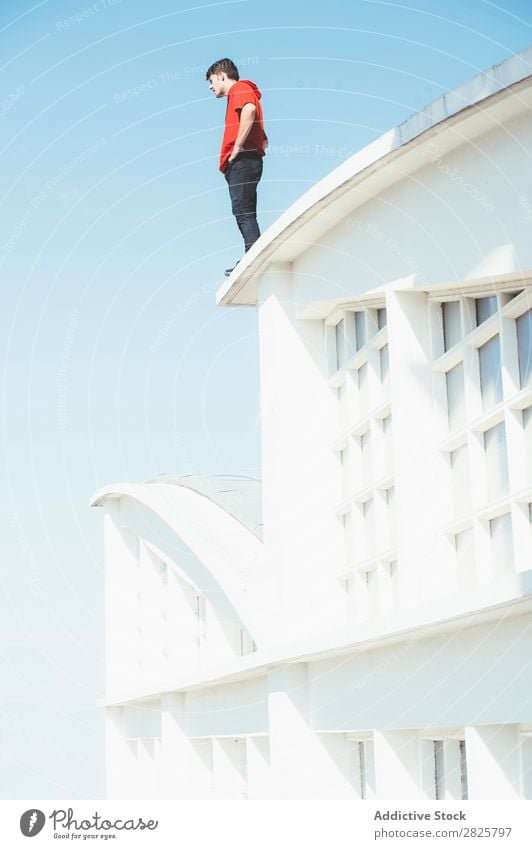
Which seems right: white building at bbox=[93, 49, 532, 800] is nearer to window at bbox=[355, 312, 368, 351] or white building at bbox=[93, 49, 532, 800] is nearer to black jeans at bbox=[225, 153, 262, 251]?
window at bbox=[355, 312, 368, 351]

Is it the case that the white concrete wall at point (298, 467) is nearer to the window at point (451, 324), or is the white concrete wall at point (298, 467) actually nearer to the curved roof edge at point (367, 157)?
the curved roof edge at point (367, 157)

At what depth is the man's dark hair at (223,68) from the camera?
33.0 ft

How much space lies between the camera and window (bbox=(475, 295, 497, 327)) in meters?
7.43

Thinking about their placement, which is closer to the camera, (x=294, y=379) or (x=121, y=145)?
(x=294, y=379)

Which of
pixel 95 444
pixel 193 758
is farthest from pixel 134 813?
pixel 193 758

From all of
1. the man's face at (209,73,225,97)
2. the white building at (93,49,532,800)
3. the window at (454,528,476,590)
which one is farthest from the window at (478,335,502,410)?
the man's face at (209,73,225,97)

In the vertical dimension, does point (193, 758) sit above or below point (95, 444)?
below

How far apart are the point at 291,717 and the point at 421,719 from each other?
6.68 ft

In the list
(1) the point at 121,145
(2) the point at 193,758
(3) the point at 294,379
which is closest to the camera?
(3) the point at 294,379

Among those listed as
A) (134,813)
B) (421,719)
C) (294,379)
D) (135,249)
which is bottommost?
(134,813)

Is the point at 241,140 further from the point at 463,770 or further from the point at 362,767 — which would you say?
the point at 463,770

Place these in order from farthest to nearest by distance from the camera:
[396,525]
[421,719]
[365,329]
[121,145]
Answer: [121,145], [365,329], [396,525], [421,719]

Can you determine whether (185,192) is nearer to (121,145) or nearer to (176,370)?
(121,145)

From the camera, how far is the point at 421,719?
7633 mm
